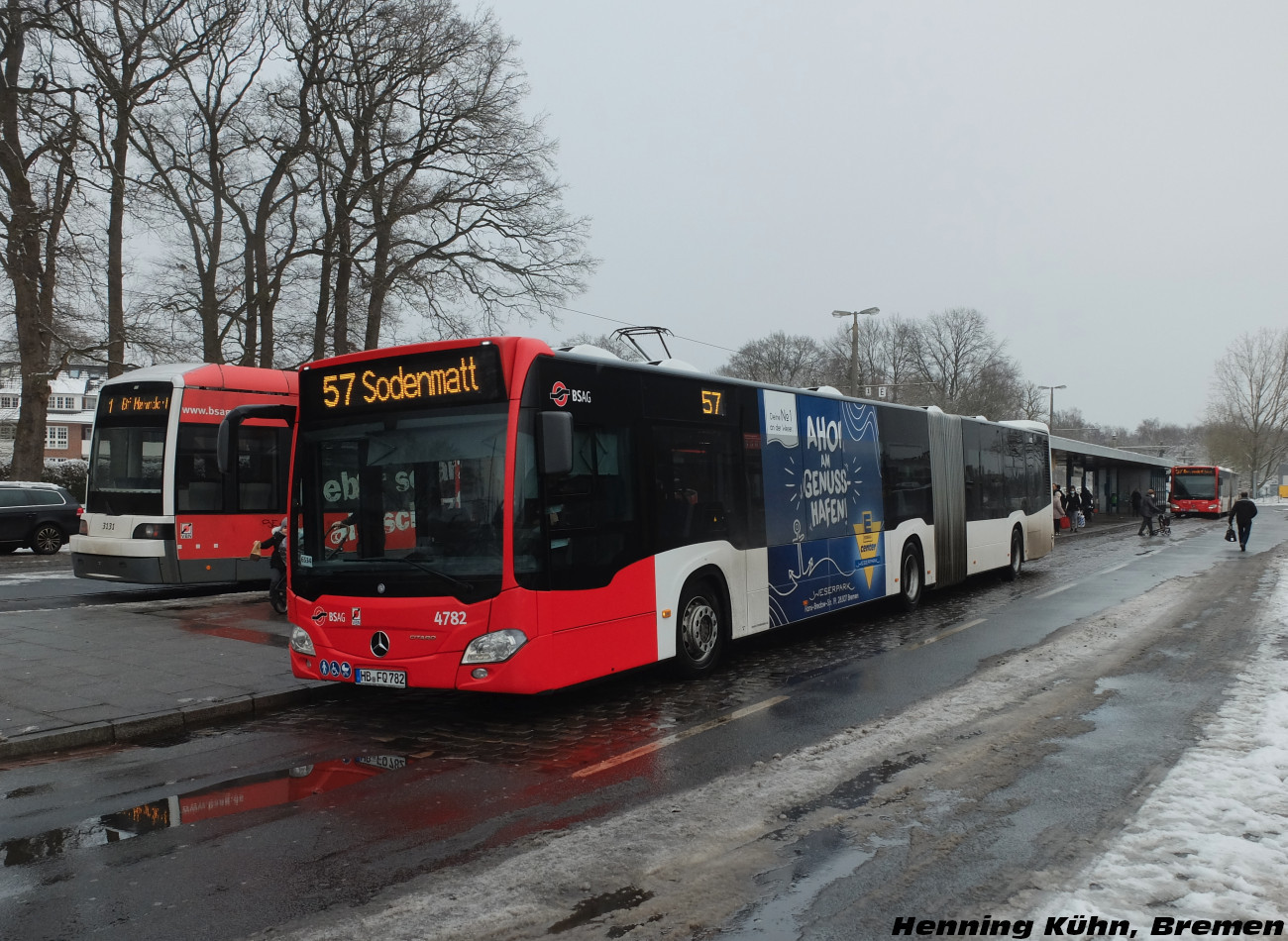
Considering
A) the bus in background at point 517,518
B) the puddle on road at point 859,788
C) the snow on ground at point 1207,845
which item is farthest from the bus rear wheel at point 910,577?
the puddle on road at point 859,788

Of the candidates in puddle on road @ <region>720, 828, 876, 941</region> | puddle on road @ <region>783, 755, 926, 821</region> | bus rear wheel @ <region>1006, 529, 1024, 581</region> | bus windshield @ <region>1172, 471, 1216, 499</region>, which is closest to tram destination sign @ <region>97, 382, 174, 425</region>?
puddle on road @ <region>783, 755, 926, 821</region>

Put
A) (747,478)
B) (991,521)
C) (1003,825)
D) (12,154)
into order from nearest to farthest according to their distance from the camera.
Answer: (1003,825), (747,478), (991,521), (12,154)

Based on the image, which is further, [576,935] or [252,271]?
[252,271]

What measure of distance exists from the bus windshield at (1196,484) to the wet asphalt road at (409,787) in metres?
57.1

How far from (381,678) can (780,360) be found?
76360 millimetres

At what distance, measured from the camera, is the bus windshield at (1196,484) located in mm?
60469

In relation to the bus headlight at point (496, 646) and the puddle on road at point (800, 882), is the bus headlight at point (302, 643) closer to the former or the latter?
the bus headlight at point (496, 646)

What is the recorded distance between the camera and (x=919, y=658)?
1038 centimetres

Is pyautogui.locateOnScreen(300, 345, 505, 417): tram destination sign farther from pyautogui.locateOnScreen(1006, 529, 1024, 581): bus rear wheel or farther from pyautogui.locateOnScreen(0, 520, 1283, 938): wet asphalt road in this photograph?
pyautogui.locateOnScreen(1006, 529, 1024, 581): bus rear wheel

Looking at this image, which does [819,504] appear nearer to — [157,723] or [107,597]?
[157,723]

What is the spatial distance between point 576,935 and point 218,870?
1.89m

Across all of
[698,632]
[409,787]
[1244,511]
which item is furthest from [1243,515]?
[409,787]

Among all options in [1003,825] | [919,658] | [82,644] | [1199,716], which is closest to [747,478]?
[919,658]

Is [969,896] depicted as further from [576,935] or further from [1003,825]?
[576,935]
